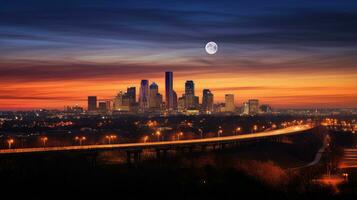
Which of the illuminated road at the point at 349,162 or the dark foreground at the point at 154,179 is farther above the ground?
the dark foreground at the point at 154,179

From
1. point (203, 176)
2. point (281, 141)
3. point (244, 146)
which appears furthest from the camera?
point (281, 141)

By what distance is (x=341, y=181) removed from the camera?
6994cm

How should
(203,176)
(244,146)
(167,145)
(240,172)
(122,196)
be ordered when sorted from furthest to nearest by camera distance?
(244,146) < (167,145) < (240,172) < (203,176) < (122,196)

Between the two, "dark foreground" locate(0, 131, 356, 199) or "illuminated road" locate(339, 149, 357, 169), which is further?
"illuminated road" locate(339, 149, 357, 169)

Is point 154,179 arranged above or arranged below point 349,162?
above

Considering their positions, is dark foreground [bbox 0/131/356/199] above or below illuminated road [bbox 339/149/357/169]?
above

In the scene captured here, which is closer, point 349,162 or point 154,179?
point 154,179

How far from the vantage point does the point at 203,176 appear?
206 feet

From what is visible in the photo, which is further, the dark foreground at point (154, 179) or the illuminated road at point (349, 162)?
the illuminated road at point (349, 162)

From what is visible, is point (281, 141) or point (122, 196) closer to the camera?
point (122, 196)

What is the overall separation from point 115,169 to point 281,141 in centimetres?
6656

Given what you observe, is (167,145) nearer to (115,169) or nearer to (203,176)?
(115,169)

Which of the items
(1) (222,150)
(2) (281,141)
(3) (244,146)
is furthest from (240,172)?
(2) (281,141)

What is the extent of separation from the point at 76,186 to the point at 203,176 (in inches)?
534
